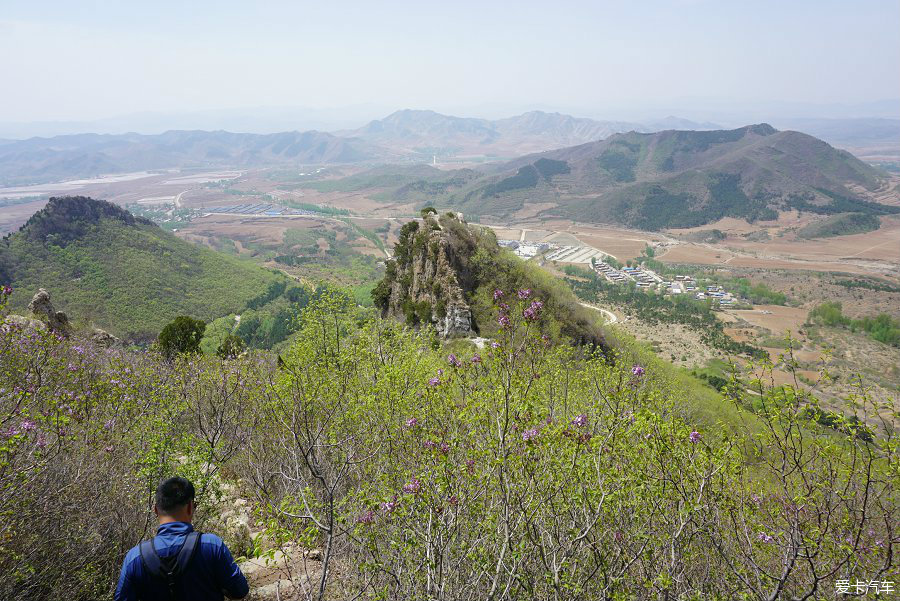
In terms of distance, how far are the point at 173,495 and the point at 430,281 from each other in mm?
31991

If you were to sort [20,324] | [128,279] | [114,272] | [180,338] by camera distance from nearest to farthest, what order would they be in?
[20,324] → [180,338] → [128,279] → [114,272]

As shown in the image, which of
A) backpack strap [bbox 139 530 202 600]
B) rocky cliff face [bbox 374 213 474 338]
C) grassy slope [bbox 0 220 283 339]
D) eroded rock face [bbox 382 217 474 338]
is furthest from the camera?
grassy slope [bbox 0 220 283 339]

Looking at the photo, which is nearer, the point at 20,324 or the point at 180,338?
the point at 20,324

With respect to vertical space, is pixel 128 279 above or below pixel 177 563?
below

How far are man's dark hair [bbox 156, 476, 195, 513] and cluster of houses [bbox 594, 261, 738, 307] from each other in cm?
11123

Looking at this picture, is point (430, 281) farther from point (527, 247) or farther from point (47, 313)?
point (527, 247)

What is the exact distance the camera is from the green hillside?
53.1 m

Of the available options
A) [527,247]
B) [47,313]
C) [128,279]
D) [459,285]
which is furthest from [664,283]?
[47,313]

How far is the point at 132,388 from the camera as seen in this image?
1202 cm

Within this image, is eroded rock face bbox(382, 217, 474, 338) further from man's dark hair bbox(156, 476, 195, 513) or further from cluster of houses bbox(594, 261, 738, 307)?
cluster of houses bbox(594, 261, 738, 307)

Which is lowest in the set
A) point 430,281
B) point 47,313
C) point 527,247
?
point 527,247

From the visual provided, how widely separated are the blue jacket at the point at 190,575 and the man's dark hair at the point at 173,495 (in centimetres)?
18

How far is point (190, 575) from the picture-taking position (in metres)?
4.12

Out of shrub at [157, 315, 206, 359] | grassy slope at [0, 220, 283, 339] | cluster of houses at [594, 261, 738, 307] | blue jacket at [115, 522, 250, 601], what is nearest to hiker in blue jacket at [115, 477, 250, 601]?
blue jacket at [115, 522, 250, 601]
